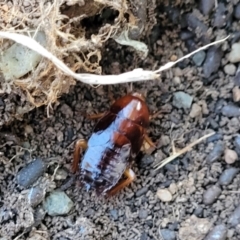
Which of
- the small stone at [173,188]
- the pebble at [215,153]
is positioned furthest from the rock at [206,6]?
the small stone at [173,188]

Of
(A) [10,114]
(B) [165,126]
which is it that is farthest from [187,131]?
(A) [10,114]

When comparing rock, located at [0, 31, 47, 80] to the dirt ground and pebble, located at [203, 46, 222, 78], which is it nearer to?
the dirt ground

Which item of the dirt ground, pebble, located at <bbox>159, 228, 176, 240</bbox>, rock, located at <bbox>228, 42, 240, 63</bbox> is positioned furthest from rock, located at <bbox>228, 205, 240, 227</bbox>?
rock, located at <bbox>228, 42, 240, 63</bbox>

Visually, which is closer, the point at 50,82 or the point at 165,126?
the point at 50,82

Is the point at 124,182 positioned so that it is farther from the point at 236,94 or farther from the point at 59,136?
the point at 236,94

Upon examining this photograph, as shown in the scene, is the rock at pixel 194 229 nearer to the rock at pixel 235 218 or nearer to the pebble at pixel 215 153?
the rock at pixel 235 218

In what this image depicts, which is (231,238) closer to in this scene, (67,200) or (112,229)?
(112,229)
